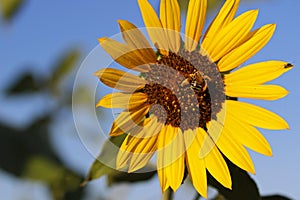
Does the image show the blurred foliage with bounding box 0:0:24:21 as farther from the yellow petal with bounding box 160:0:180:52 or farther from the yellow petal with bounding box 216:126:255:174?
the yellow petal with bounding box 216:126:255:174

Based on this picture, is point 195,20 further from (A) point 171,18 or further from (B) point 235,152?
(B) point 235,152

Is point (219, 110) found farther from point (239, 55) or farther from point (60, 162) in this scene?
point (60, 162)

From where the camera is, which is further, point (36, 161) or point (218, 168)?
point (36, 161)

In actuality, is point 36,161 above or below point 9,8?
below

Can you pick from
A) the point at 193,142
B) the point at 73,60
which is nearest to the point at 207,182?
the point at 193,142

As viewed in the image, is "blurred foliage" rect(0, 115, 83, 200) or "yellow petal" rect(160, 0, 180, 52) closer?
"yellow petal" rect(160, 0, 180, 52)

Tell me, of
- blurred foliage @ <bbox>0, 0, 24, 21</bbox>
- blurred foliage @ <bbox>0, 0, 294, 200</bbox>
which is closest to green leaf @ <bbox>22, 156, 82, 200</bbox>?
blurred foliage @ <bbox>0, 0, 294, 200</bbox>

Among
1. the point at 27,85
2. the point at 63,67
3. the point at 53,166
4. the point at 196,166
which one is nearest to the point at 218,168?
the point at 196,166
